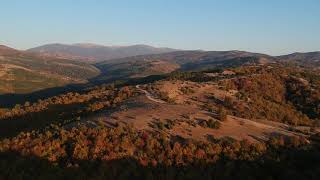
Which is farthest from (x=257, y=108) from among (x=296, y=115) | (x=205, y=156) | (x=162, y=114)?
(x=205, y=156)

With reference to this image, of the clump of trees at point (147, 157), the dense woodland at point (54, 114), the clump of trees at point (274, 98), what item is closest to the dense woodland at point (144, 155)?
the clump of trees at point (147, 157)

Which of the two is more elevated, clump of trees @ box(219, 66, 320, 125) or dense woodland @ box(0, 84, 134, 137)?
clump of trees @ box(219, 66, 320, 125)

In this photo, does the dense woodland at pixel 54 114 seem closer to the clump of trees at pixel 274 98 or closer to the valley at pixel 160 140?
the valley at pixel 160 140

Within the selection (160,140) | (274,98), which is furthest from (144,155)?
(274,98)

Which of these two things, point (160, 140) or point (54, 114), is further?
point (54, 114)

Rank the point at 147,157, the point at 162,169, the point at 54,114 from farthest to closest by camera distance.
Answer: the point at 54,114 < the point at 147,157 < the point at 162,169

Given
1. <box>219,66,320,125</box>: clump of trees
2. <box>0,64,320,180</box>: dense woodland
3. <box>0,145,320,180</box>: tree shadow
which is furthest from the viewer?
<box>219,66,320,125</box>: clump of trees

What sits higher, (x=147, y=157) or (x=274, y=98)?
(x=147, y=157)

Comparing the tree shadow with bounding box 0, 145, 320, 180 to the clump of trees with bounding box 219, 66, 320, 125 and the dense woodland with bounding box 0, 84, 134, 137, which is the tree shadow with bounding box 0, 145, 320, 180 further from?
the clump of trees with bounding box 219, 66, 320, 125

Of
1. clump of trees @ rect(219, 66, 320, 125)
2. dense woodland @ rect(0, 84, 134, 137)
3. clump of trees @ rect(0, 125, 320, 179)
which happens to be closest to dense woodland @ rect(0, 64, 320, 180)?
clump of trees @ rect(0, 125, 320, 179)

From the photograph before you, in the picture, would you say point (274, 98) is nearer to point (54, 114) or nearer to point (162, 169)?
point (54, 114)

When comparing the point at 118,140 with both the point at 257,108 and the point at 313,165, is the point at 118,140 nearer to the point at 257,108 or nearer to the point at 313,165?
the point at 313,165

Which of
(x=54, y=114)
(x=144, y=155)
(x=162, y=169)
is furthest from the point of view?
(x=54, y=114)

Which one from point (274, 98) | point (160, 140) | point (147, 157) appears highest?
point (160, 140)
